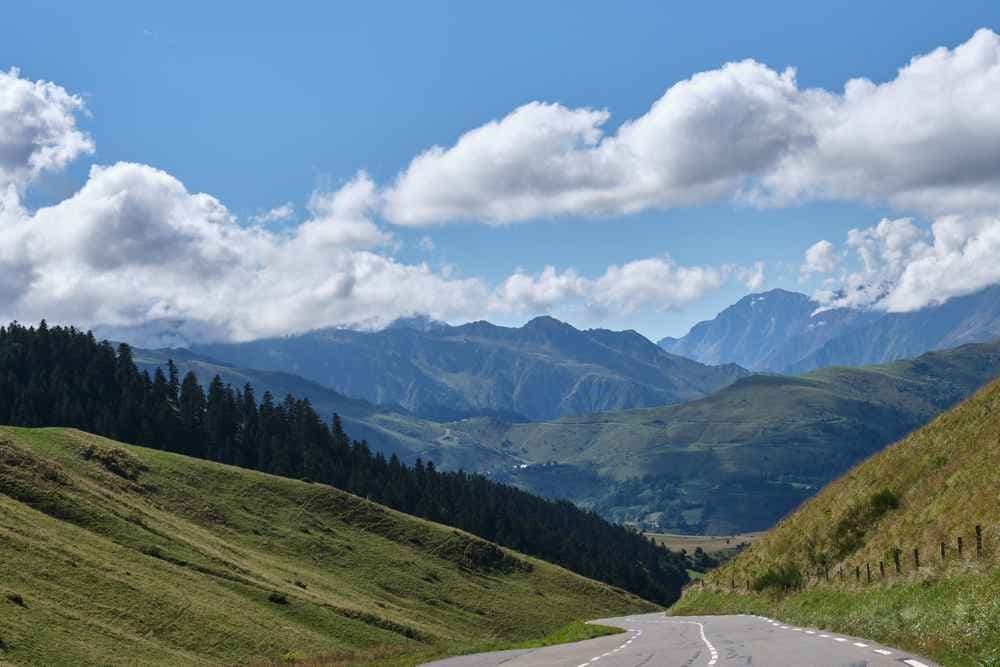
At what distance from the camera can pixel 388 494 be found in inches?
7598

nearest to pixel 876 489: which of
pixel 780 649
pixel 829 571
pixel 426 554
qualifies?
pixel 829 571

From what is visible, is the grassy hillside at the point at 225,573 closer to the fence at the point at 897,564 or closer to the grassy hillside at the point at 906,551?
the grassy hillside at the point at 906,551

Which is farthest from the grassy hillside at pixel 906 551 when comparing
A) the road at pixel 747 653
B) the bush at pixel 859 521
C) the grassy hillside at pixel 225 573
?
the grassy hillside at pixel 225 573

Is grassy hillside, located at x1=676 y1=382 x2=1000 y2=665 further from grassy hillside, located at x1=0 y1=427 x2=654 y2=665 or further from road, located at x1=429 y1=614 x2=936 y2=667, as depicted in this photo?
grassy hillside, located at x1=0 y1=427 x2=654 y2=665

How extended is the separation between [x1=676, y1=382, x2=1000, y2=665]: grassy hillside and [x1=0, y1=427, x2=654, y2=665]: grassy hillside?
64.4ft

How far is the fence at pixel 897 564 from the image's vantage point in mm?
32125

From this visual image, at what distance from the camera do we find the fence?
32125mm

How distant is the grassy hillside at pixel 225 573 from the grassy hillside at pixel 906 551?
19625 millimetres

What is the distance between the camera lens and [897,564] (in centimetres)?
3722

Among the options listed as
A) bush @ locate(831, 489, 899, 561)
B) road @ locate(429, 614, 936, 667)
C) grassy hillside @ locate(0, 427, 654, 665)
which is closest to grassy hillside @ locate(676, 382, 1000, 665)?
bush @ locate(831, 489, 899, 561)

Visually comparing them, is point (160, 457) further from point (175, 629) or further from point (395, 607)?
point (175, 629)

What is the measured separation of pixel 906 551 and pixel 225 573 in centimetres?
4780

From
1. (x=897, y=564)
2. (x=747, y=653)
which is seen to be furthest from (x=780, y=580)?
(x=747, y=653)

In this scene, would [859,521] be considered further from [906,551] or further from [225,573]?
[225,573]
